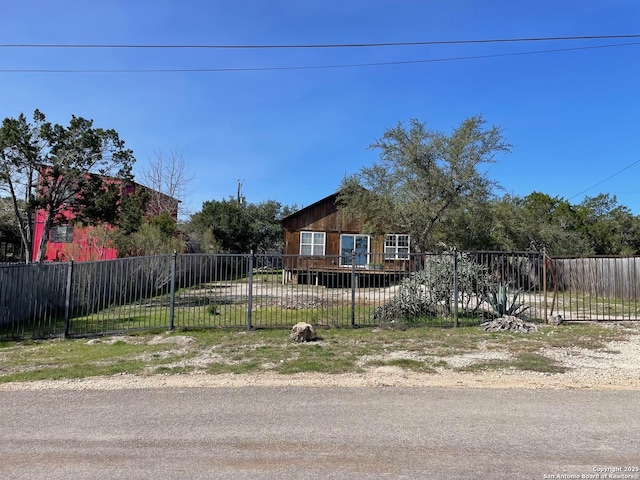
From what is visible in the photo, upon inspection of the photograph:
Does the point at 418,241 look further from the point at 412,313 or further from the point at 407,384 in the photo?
the point at 407,384

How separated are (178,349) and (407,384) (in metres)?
4.83

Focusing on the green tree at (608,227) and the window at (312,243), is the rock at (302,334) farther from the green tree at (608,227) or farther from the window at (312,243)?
the green tree at (608,227)

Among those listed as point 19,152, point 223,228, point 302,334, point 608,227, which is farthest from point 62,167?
point 608,227

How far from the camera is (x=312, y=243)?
28719 mm

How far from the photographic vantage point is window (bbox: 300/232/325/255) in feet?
93.9

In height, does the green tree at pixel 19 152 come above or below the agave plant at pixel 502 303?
above

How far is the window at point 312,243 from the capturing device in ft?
93.9

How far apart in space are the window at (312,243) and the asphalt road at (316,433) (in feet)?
74.0

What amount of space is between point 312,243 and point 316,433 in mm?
24348

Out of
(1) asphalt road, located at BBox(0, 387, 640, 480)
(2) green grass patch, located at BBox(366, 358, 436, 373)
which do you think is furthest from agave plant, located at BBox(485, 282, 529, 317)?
(1) asphalt road, located at BBox(0, 387, 640, 480)

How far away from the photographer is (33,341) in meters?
10.1

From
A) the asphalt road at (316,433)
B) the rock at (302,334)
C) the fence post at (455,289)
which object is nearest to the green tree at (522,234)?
the fence post at (455,289)

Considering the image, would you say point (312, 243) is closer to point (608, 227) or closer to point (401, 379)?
point (401, 379)

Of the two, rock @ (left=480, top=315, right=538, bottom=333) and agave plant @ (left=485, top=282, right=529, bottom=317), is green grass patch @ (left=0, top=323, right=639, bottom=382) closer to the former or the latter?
rock @ (left=480, top=315, right=538, bottom=333)
